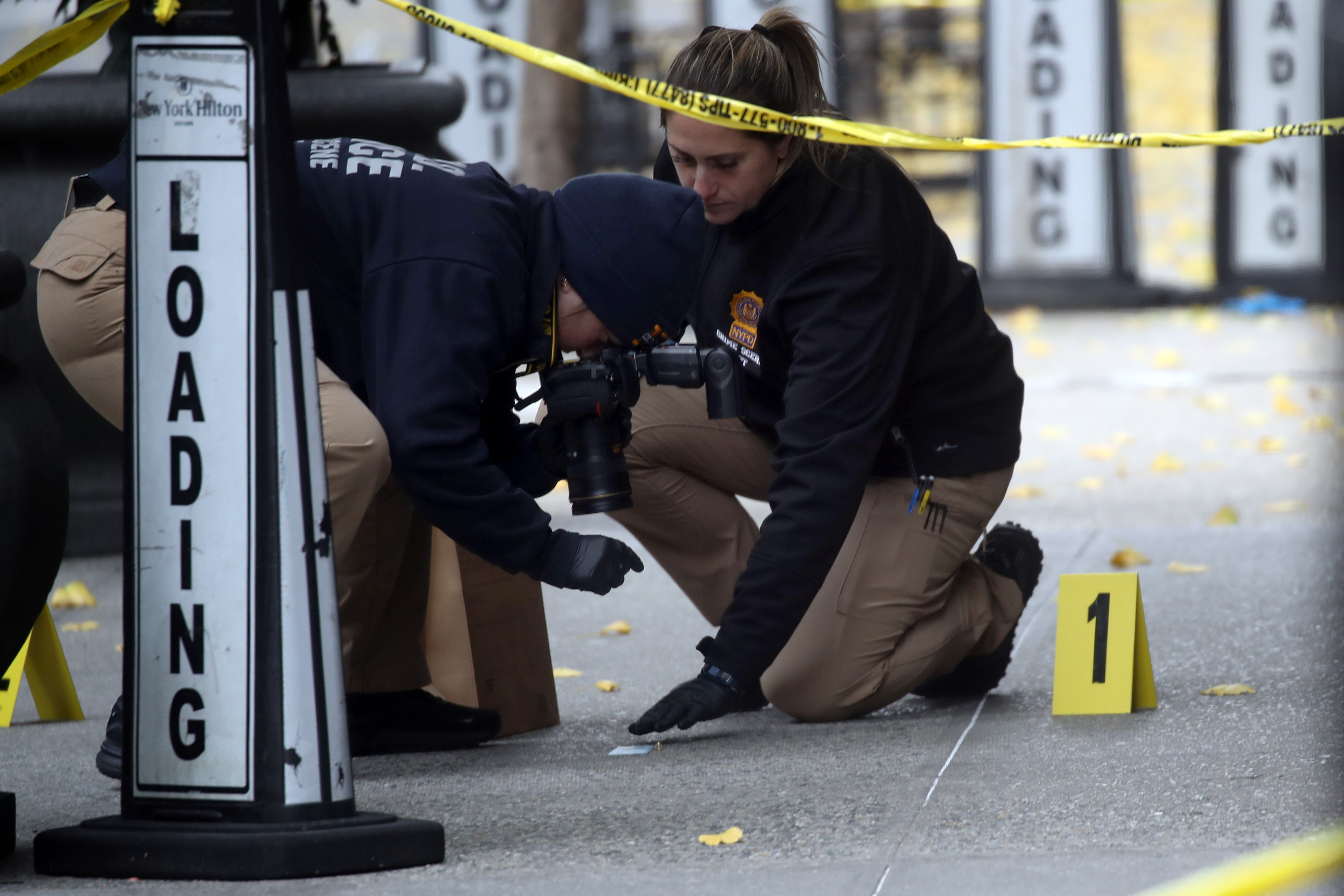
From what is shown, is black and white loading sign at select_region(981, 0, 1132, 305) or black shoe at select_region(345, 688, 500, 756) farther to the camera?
black and white loading sign at select_region(981, 0, 1132, 305)

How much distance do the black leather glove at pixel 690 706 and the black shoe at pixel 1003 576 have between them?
25.8 inches

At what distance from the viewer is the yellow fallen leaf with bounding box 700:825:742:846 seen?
2.21 m

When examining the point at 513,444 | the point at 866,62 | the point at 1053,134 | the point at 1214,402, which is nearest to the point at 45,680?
the point at 513,444

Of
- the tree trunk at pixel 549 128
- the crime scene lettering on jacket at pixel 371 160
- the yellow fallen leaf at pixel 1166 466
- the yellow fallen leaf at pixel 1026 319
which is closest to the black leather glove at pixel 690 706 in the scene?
the crime scene lettering on jacket at pixel 371 160

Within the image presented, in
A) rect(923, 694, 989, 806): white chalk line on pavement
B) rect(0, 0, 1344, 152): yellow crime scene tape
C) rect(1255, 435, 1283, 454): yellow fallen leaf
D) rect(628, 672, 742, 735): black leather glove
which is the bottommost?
rect(923, 694, 989, 806): white chalk line on pavement

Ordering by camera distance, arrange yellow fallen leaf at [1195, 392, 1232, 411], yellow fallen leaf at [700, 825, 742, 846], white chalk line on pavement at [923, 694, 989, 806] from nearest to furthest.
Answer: yellow fallen leaf at [700, 825, 742, 846]
white chalk line on pavement at [923, 694, 989, 806]
yellow fallen leaf at [1195, 392, 1232, 411]

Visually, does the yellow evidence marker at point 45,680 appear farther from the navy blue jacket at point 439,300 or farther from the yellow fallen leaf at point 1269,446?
the yellow fallen leaf at point 1269,446

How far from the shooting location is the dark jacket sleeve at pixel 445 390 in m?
2.31

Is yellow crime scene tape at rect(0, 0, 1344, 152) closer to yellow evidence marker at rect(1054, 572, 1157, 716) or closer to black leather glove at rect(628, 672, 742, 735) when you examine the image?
yellow evidence marker at rect(1054, 572, 1157, 716)

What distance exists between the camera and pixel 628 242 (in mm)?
2525

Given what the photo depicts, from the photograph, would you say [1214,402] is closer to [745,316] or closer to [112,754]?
[745,316]

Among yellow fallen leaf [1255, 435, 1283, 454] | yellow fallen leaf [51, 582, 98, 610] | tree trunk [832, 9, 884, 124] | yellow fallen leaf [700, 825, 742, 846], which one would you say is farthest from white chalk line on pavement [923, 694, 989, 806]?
tree trunk [832, 9, 884, 124]

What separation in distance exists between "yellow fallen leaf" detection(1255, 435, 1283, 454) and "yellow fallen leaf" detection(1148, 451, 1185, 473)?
14.8 inches

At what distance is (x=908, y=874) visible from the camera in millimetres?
2025
